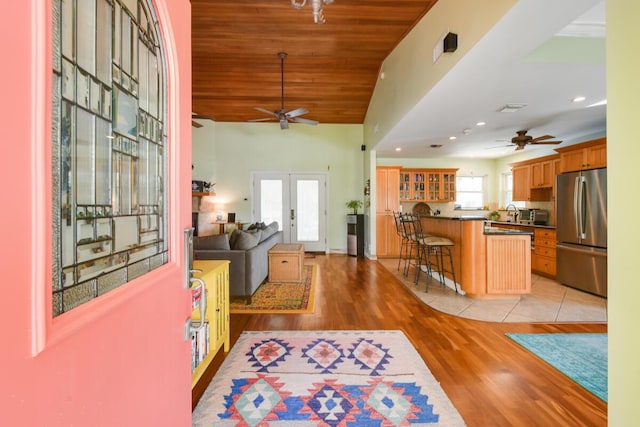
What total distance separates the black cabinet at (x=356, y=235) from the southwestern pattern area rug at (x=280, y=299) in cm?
247

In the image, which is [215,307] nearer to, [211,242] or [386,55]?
[211,242]

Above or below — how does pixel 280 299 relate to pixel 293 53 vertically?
below

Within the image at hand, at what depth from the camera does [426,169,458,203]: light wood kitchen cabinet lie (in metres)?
7.20

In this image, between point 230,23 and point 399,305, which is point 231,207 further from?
point 399,305

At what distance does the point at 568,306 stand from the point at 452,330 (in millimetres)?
1769

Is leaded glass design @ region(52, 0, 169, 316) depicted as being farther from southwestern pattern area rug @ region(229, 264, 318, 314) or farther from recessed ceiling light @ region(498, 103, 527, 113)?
recessed ceiling light @ region(498, 103, 527, 113)

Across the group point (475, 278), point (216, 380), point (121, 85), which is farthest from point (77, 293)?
point (475, 278)

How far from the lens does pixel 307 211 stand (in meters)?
7.34

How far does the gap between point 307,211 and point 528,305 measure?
16.5ft

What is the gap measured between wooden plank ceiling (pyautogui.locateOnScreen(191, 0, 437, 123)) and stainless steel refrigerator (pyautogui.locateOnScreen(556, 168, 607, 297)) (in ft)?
10.2

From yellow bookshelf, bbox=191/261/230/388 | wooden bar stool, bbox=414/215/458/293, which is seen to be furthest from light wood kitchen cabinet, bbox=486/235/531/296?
yellow bookshelf, bbox=191/261/230/388

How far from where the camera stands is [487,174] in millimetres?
7434

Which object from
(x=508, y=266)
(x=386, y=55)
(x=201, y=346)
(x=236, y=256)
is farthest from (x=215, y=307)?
(x=386, y=55)

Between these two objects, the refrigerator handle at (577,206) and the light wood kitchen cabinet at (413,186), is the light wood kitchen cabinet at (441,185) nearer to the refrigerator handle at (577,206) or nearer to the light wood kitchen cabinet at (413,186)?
the light wood kitchen cabinet at (413,186)
